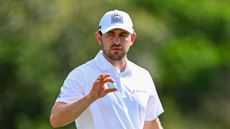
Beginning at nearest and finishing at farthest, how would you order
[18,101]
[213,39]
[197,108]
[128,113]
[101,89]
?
[101,89] < [128,113] < [18,101] < [197,108] < [213,39]

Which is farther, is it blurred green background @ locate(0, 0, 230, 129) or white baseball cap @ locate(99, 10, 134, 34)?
blurred green background @ locate(0, 0, 230, 129)

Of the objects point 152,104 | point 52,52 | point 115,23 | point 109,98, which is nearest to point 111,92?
point 109,98

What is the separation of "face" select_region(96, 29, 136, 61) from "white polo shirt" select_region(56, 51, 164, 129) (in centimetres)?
8

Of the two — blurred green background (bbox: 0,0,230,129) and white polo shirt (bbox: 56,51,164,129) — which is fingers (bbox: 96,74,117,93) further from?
blurred green background (bbox: 0,0,230,129)

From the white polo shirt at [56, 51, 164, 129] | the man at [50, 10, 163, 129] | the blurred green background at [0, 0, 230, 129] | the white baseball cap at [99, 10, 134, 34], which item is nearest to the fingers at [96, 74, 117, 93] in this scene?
the man at [50, 10, 163, 129]

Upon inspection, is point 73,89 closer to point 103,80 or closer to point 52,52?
point 103,80

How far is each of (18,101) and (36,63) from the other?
0.81 metres

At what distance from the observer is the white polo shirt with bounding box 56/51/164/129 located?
A: 6.98 m

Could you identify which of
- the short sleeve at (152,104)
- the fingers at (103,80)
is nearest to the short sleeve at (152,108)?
the short sleeve at (152,104)

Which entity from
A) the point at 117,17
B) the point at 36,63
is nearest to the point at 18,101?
the point at 36,63

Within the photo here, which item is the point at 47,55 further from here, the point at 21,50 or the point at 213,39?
the point at 213,39

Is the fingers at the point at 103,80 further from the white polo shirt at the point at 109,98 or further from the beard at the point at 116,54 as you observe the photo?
the beard at the point at 116,54

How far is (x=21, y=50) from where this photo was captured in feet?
67.4

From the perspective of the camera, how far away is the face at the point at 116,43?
23.1 ft
